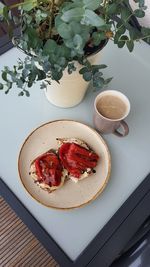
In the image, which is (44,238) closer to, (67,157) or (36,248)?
(67,157)

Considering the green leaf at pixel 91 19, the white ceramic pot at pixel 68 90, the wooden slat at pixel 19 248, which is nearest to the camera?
the green leaf at pixel 91 19

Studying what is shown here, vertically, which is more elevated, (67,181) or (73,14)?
(73,14)

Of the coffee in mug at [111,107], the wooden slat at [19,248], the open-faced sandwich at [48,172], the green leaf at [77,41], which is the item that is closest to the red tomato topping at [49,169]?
the open-faced sandwich at [48,172]

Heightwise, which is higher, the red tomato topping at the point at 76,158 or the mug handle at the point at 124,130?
the red tomato topping at the point at 76,158

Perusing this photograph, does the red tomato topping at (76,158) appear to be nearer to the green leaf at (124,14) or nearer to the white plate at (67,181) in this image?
the white plate at (67,181)

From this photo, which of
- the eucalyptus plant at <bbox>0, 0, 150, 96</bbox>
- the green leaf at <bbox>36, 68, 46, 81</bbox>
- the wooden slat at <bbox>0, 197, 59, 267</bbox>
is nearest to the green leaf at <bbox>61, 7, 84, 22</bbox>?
the eucalyptus plant at <bbox>0, 0, 150, 96</bbox>

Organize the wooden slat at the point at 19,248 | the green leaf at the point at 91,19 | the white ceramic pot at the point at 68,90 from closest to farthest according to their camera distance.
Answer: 1. the green leaf at the point at 91,19
2. the white ceramic pot at the point at 68,90
3. the wooden slat at the point at 19,248

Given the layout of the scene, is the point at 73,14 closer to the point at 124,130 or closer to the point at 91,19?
the point at 91,19

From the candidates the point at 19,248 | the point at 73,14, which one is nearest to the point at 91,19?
the point at 73,14
